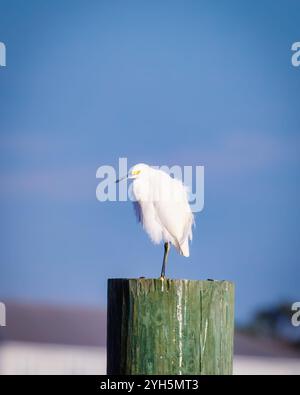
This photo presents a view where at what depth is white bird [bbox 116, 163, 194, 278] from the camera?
9812 mm

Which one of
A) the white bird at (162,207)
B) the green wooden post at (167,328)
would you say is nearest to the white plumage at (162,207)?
the white bird at (162,207)

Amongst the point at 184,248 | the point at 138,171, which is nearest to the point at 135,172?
the point at 138,171

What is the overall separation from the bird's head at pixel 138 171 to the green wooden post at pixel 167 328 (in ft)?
11.8

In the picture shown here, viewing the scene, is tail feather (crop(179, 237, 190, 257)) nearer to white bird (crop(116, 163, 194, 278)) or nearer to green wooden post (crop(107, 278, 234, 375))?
white bird (crop(116, 163, 194, 278))

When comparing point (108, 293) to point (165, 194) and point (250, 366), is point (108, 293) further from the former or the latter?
point (250, 366)

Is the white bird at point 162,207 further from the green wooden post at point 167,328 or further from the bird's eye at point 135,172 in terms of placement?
the green wooden post at point 167,328

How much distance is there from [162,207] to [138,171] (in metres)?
0.44

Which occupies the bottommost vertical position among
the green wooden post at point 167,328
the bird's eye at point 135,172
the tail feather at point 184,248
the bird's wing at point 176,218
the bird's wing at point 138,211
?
the green wooden post at point 167,328

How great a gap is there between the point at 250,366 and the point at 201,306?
24.2ft

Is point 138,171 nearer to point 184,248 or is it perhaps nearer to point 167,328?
point 184,248

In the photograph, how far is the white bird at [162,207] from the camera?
981 centimetres

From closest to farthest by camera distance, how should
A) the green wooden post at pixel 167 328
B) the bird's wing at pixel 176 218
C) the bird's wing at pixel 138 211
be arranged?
the green wooden post at pixel 167 328, the bird's wing at pixel 176 218, the bird's wing at pixel 138 211

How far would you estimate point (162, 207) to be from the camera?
10.0 metres
